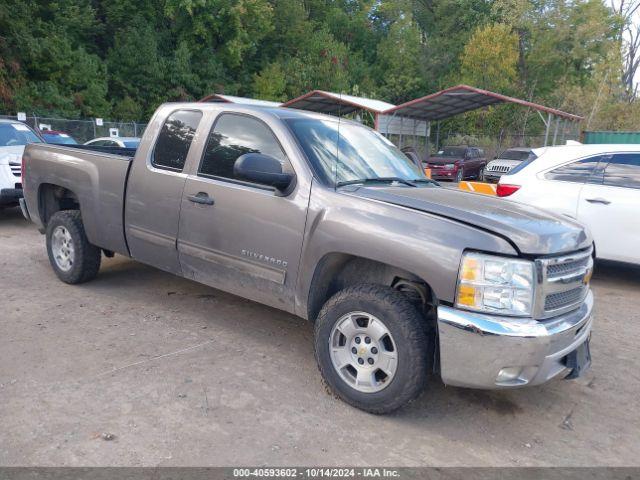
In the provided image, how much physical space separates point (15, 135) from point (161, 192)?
6824 millimetres

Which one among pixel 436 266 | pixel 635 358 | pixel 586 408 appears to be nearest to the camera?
pixel 436 266

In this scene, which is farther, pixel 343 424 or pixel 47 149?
pixel 47 149

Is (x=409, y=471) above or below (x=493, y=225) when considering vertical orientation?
below

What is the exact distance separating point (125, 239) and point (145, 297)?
772 millimetres

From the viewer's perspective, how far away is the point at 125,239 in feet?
15.9

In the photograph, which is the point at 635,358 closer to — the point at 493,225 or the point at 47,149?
the point at 493,225

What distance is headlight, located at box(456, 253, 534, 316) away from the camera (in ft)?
9.66

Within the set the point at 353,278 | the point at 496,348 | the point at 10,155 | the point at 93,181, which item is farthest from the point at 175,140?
the point at 10,155

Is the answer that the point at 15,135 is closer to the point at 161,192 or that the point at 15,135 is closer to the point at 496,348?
the point at 161,192

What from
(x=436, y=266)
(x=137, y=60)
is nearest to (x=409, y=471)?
(x=436, y=266)

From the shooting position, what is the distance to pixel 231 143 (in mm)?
4215

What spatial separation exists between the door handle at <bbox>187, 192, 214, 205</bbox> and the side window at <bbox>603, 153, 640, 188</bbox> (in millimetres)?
4991

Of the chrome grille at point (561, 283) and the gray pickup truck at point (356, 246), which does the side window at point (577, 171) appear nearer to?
the gray pickup truck at point (356, 246)

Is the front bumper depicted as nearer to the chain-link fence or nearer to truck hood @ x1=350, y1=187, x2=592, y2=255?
truck hood @ x1=350, y1=187, x2=592, y2=255
